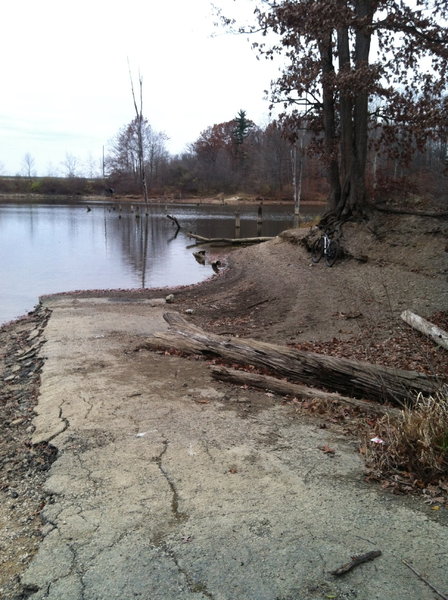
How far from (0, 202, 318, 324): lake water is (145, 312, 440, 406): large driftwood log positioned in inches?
295

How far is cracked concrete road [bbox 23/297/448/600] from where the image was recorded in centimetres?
268

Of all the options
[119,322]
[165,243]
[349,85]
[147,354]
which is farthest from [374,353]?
[165,243]

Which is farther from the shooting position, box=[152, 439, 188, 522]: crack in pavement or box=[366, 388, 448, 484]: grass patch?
box=[366, 388, 448, 484]: grass patch

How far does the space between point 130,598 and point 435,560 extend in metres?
1.60

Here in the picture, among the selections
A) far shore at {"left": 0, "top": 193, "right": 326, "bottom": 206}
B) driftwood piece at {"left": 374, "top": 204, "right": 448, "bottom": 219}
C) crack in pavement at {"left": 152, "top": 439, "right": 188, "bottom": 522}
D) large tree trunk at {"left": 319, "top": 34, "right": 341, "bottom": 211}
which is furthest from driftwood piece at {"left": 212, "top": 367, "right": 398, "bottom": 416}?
far shore at {"left": 0, "top": 193, "right": 326, "bottom": 206}

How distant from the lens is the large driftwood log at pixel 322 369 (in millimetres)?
5281

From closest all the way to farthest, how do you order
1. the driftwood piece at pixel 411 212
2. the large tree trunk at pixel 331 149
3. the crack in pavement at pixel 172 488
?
the crack in pavement at pixel 172 488 < the driftwood piece at pixel 411 212 < the large tree trunk at pixel 331 149

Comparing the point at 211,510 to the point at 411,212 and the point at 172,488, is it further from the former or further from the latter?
the point at 411,212

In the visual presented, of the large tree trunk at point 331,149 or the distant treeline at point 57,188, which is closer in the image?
the large tree trunk at point 331,149

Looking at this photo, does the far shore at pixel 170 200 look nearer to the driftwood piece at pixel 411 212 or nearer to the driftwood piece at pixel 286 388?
the driftwood piece at pixel 411 212

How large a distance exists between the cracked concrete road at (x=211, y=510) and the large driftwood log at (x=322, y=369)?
678 millimetres

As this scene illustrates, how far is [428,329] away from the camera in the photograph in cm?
800

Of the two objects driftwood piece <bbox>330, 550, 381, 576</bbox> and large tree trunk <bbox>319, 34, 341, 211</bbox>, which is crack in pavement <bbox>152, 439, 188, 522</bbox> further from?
large tree trunk <bbox>319, 34, 341, 211</bbox>

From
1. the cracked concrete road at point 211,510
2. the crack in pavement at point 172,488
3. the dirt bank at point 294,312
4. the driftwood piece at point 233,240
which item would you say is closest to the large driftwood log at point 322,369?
the dirt bank at point 294,312
